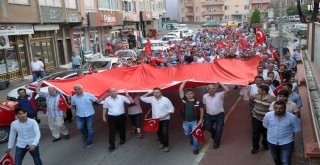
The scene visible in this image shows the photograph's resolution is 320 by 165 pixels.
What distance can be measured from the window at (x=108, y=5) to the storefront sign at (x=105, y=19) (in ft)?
3.13

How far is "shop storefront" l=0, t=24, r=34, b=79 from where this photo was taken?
20984 mm

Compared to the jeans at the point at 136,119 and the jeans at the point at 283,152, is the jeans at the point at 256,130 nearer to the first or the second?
the jeans at the point at 283,152

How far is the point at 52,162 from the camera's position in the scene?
27.4 ft

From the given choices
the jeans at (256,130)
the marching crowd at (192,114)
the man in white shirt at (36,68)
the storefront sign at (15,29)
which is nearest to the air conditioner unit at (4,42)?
the storefront sign at (15,29)

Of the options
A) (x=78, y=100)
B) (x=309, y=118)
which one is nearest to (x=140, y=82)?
(x=78, y=100)

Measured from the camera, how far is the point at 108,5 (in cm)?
3856

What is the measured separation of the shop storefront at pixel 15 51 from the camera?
20984 millimetres

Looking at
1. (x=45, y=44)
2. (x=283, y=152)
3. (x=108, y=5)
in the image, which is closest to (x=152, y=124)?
(x=283, y=152)

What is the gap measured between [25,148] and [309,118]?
6.08 metres

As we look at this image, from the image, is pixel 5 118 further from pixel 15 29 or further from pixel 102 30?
pixel 102 30

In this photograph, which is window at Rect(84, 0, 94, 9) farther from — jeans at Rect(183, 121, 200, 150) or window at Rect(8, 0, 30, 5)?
jeans at Rect(183, 121, 200, 150)

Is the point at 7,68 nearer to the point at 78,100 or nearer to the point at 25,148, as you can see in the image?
the point at 78,100

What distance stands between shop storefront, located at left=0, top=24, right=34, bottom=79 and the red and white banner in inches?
476

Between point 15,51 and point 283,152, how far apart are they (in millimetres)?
20345
